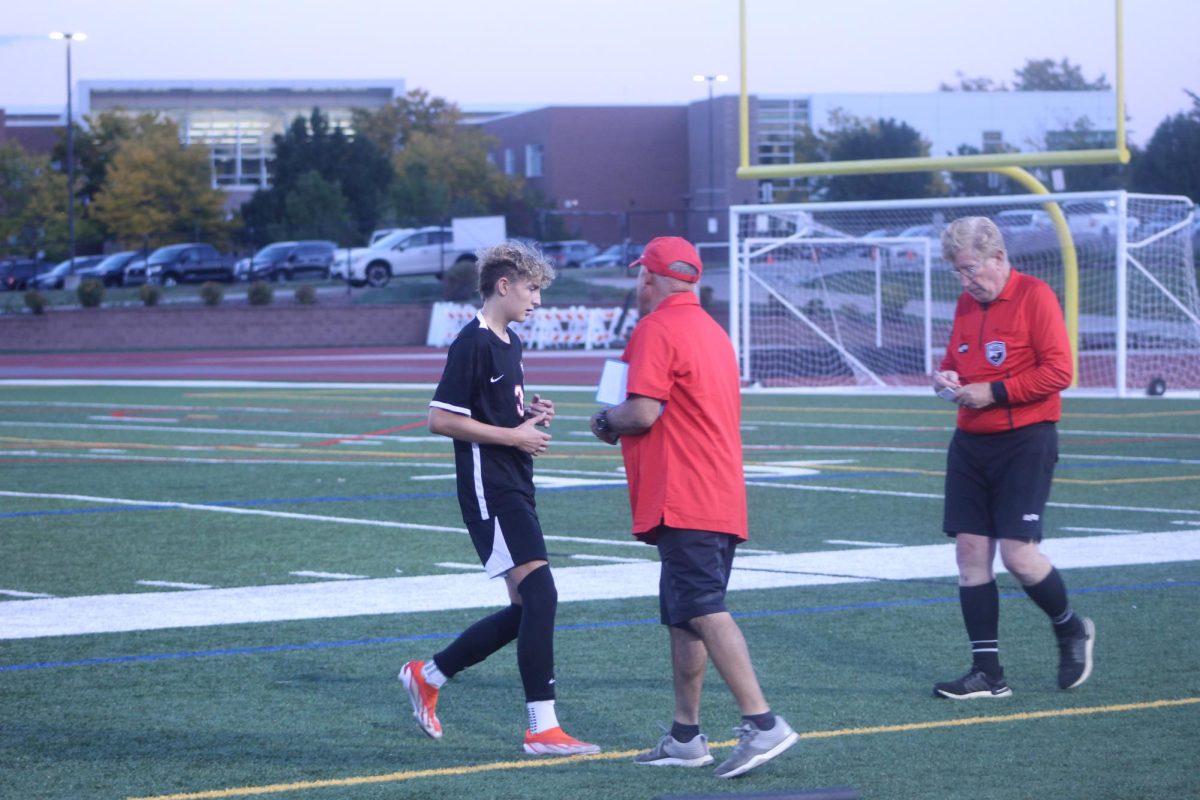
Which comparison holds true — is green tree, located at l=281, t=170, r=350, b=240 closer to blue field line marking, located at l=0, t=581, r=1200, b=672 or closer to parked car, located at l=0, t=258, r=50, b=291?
parked car, located at l=0, t=258, r=50, b=291

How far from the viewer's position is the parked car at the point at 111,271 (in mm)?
48719

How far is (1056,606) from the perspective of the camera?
6309mm

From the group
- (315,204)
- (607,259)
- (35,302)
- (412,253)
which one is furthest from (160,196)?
(35,302)

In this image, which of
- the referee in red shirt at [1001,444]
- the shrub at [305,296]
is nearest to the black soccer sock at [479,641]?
the referee in red shirt at [1001,444]

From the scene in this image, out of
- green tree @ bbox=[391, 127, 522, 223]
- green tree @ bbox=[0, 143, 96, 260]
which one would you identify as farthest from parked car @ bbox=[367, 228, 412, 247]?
green tree @ bbox=[0, 143, 96, 260]

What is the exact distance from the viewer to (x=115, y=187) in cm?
5788

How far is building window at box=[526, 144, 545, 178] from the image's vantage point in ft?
236

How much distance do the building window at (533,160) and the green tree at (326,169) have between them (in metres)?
9.18

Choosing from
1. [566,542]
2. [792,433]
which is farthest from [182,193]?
[566,542]

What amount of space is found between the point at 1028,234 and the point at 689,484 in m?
31.1

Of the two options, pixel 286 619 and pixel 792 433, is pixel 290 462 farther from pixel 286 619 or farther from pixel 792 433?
pixel 286 619

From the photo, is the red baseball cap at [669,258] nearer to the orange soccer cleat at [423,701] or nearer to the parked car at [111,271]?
the orange soccer cleat at [423,701]

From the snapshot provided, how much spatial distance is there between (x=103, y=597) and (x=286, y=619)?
4.04 feet

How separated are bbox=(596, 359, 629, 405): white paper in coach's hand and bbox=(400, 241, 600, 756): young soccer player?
0.32 m
